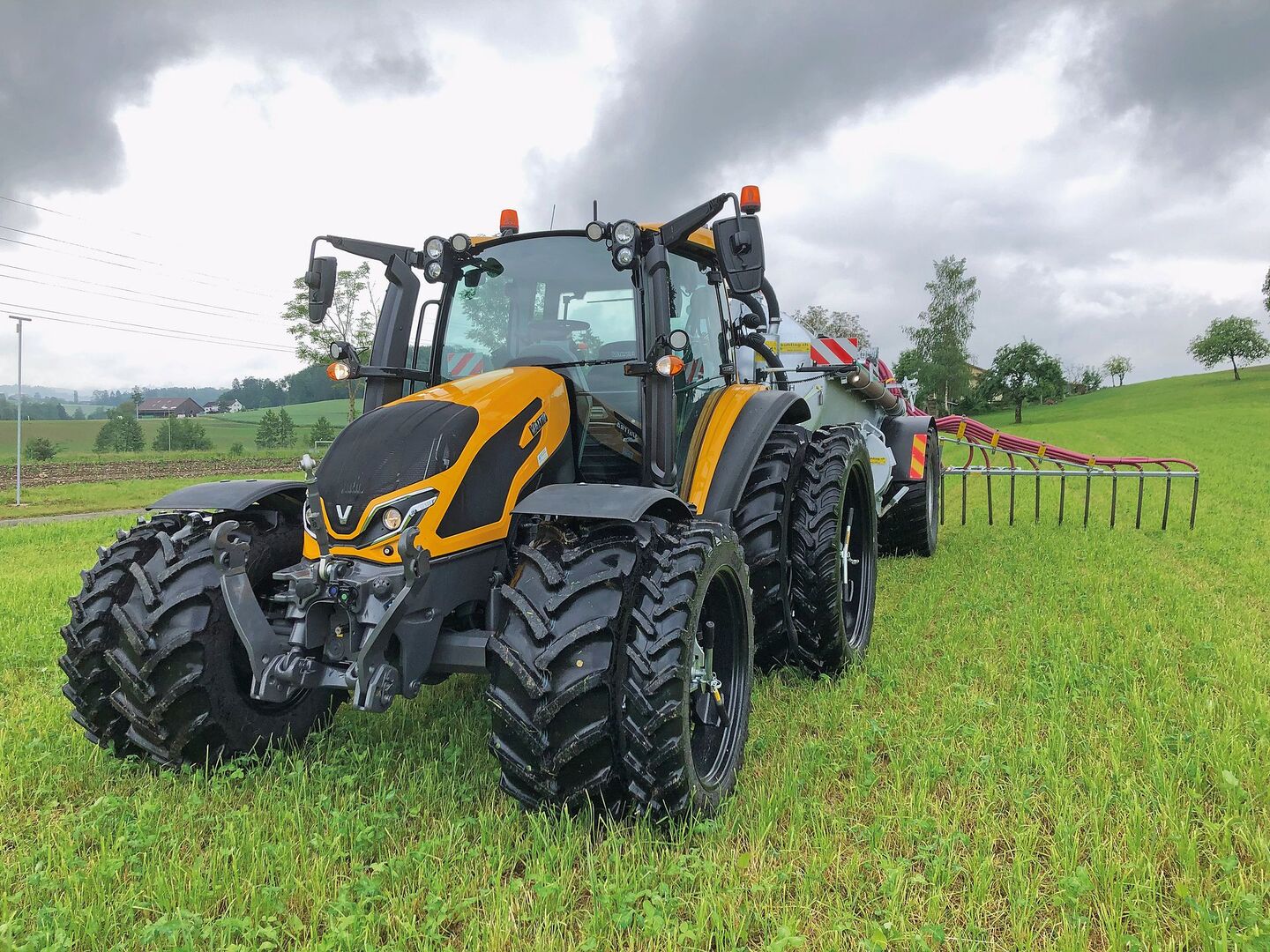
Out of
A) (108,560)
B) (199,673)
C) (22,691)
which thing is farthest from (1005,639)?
(22,691)

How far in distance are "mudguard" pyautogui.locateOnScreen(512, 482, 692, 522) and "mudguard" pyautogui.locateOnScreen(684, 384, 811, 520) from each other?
2.62 ft

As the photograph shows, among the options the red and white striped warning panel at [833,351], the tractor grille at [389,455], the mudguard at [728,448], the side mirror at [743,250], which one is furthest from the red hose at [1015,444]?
the tractor grille at [389,455]

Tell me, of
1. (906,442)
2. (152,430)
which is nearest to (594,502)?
(906,442)

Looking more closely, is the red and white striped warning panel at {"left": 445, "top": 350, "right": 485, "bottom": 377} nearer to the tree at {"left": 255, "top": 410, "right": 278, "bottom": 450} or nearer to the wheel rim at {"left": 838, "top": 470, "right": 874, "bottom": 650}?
the wheel rim at {"left": 838, "top": 470, "right": 874, "bottom": 650}

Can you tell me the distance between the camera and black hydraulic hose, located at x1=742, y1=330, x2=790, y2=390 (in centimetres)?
523

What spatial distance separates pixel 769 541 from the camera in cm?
418

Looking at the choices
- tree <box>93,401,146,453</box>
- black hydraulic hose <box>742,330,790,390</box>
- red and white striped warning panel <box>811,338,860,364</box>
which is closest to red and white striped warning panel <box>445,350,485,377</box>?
black hydraulic hose <box>742,330,790,390</box>

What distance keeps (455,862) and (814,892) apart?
1143mm

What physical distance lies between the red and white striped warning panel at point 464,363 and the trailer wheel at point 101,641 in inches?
58.5

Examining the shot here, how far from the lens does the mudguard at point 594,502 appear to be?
2830mm

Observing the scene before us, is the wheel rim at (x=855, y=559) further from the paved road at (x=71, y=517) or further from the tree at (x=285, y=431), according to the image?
the tree at (x=285, y=431)

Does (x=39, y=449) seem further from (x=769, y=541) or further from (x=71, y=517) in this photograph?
(x=769, y=541)

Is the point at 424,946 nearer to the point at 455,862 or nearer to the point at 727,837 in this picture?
the point at 455,862

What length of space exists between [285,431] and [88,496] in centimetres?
2429
